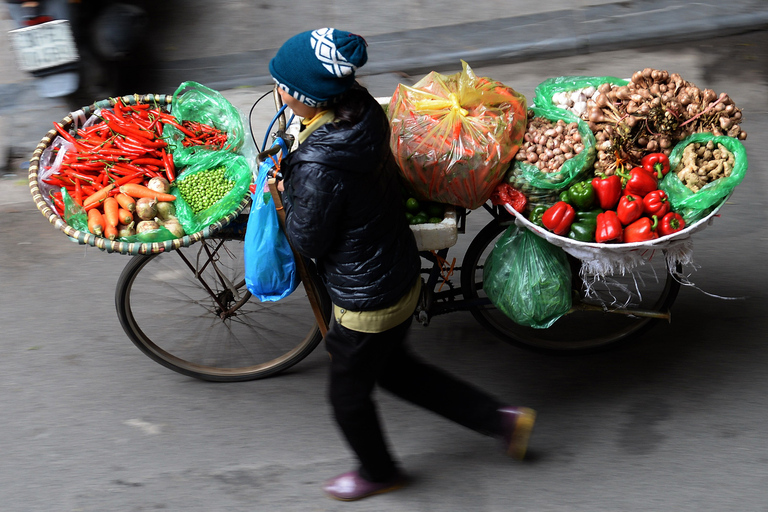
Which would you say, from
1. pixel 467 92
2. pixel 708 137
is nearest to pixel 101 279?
pixel 467 92

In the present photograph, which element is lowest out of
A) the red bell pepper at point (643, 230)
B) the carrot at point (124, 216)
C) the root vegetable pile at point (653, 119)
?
the carrot at point (124, 216)

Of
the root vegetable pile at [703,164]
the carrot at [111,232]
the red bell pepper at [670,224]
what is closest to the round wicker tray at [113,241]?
the carrot at [111,232]

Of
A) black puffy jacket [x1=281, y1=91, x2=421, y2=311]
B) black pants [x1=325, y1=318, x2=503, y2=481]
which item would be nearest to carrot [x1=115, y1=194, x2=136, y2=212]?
black puffy jacket [x1=281, y1=91, x2=421, y2=311]

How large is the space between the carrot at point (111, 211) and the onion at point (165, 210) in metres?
0.16

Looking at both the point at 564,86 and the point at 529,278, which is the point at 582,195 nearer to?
the point at 529,278

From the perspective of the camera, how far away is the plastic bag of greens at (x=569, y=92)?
2.95 m

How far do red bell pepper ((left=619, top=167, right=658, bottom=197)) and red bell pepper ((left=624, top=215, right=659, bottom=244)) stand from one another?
118mm

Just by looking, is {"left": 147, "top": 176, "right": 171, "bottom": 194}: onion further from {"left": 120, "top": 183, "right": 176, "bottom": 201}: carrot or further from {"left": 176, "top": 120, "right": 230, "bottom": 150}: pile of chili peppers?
{"left": 176, "top": 120, "right": 230, "bottom": 150}: pile of chili peppers

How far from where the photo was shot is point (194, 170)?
9.67ft

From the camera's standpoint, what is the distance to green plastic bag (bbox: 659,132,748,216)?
8.59 ft

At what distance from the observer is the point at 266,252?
8.68 ft

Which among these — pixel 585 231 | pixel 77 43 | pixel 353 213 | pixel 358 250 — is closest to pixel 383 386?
pixel 358 250

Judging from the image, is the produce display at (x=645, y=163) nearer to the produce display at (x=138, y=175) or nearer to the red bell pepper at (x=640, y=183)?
the red bell pepper at (x=640, y=183)

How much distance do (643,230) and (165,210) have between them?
1900 millimetres
